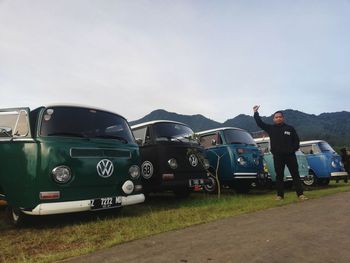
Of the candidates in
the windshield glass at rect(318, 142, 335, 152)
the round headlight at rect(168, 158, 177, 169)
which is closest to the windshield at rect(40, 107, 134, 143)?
the round headlight at rect(168, 158, 177, 169)

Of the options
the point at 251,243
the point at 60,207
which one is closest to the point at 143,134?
the point at 60,207

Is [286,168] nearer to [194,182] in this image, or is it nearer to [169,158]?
[194,182]

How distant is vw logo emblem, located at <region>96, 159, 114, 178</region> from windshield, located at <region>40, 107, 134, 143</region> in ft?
1.77

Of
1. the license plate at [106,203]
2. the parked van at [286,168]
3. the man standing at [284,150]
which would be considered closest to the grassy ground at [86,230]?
the license plate at [106,203]

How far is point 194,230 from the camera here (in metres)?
5.18

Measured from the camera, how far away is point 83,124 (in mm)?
6777

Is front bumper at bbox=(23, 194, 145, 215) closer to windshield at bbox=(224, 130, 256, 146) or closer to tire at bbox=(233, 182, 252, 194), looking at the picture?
windshield at bbox=(224, 130, 256, 146)

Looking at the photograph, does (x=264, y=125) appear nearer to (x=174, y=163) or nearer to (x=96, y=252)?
(x=174, y=163)

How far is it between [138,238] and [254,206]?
306 cm

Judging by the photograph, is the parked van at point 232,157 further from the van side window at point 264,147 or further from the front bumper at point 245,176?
the van side window at point 264,147

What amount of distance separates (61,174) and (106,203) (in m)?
0.91

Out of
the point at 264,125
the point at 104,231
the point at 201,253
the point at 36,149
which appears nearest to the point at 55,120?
the point at 36,149

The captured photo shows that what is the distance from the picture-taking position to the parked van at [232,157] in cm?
1096

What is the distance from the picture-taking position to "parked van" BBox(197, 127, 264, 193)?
36.0 ft
